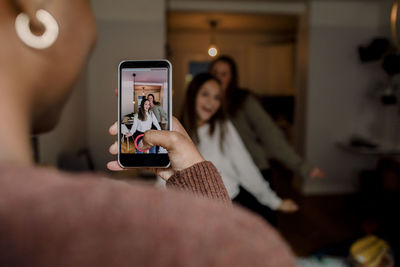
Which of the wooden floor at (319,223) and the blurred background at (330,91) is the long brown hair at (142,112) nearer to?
the wooden floor at (319,223)

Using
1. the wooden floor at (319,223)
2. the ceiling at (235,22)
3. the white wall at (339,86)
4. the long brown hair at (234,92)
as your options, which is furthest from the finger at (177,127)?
the ceiling at (235,22)

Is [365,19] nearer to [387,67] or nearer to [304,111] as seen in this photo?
[387,67]

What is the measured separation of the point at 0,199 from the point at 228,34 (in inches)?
223

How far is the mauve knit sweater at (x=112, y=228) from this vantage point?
114mm

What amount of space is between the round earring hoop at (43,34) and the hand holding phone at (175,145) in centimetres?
10

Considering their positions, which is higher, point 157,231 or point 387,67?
point 387,67

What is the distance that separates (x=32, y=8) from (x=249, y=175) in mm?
951

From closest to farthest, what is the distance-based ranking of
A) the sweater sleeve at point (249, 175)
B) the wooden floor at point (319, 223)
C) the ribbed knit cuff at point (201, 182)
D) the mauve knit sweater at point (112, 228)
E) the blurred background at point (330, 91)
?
1. the mauve knit sweater at point (112, 228)
2. the ribbed knit cuff at point (201, 182)
3. the sweater sleeve at point (249, 175)
4. the wooden floor at point (319, 223)
5. the blurred background at point (330, 91)

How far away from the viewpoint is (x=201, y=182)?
0.26 metres

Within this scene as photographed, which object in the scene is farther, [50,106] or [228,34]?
[228,34]

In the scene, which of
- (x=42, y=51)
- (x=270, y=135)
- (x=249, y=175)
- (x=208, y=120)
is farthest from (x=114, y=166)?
(x=270, y=135)

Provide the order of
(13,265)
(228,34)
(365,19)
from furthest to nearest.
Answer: (228,34) → (365,19) → (13,265)

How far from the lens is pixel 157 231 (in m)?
0.12

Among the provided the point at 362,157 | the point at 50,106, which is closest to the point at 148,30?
the point at 362,157
